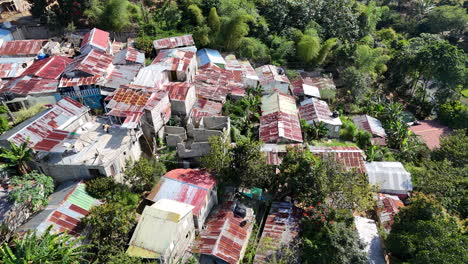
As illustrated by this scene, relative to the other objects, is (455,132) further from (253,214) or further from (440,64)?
(253,214)

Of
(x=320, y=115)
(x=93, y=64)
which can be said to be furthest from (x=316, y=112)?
(x=93, y=64)

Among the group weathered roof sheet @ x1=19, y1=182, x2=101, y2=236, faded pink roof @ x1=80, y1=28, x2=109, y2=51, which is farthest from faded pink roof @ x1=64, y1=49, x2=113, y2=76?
weathered roof sheet @ x1=19, y1=182, x2=101, y2=236

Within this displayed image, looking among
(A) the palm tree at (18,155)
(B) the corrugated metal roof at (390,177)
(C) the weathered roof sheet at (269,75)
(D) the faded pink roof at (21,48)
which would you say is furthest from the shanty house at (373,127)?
(D) the faded pink roof at (21,48)

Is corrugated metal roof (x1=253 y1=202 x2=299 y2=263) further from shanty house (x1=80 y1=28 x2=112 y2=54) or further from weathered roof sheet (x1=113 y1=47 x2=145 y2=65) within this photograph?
shanty house (x1=80 y1=28 x2=112 y2=54)

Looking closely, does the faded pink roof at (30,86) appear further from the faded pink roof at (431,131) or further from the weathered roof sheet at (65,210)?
the faded pink roof at (431,131)

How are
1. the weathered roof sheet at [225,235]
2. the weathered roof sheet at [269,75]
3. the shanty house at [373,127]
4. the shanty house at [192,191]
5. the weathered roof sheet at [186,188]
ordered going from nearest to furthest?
the weathered roof sheet at [225,235], the shanty house at [192,191], the weathered roof sheet at [186,188], the shanty house at [373,127], the weathered roof sheet at [269,75]

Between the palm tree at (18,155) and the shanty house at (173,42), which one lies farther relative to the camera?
the shanty house at (173,42)

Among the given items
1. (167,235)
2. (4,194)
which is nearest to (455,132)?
(167,235)
